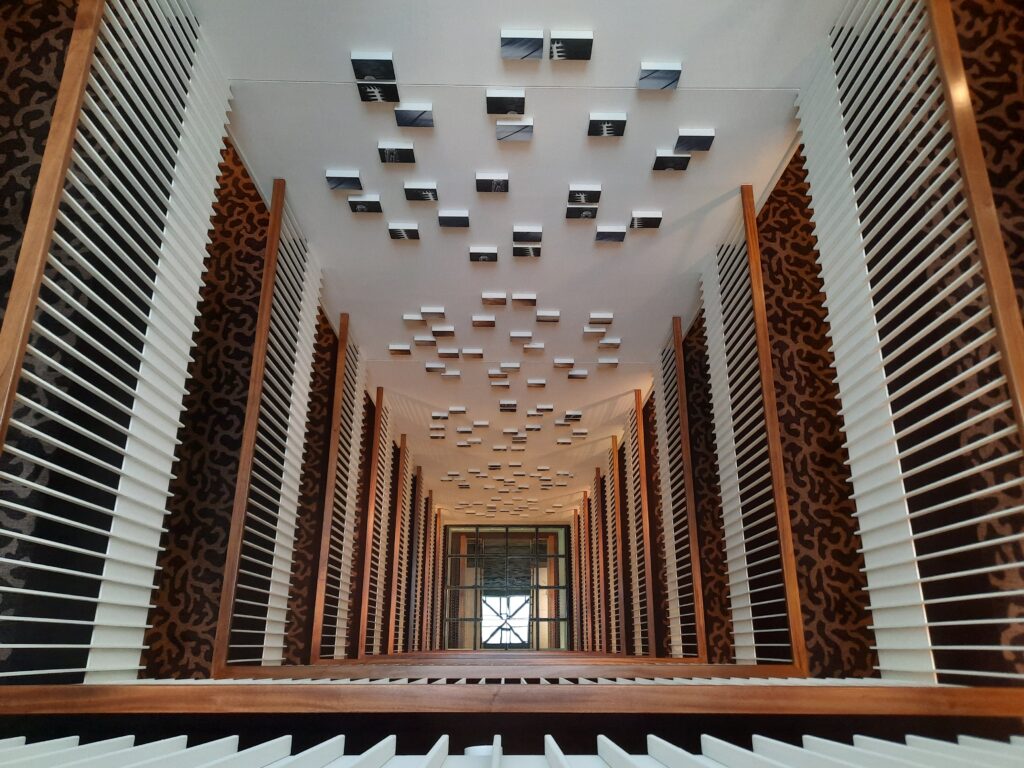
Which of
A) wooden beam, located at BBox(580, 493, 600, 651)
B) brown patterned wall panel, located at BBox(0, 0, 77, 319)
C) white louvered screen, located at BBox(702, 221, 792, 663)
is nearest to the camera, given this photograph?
brown patterned wall panel, located at BBox(0, 0, 77, 319)

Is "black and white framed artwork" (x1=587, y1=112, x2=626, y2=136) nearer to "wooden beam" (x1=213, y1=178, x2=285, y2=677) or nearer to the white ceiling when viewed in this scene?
the white ceiling

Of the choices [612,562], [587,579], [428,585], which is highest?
[612,562]

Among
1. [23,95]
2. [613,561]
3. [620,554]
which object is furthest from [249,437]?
[613,561]

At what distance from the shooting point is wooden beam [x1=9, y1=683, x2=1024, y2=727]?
67.0 inches

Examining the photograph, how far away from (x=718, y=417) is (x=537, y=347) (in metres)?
2.62

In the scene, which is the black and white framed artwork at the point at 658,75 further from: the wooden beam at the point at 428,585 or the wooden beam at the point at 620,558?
the wooden beam at the point at 428,585

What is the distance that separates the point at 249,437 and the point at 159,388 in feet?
4.08

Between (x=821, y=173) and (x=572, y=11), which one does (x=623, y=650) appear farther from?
(x=572, y=11)

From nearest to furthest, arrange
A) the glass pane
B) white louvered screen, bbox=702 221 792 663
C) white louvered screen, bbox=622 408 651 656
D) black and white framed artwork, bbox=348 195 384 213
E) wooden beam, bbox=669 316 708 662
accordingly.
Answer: white louvered screen, bbox=702 221 792 663 < black and white framed artwork, bbox=348 195 384 213 < wooden beam, bbox=669 316 708 662 < white louvered screen, bbox=622 408 651 656 < the glass pane

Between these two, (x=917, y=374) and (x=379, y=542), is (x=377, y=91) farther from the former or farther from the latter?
(x=379, y=542)

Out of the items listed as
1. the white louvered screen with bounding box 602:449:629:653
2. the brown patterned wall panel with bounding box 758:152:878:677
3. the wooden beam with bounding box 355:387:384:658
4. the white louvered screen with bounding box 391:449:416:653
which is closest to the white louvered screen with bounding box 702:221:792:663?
the brown patterned wall panel with bounding box 758:152:878:677

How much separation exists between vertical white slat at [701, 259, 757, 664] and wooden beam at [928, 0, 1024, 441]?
325 cm

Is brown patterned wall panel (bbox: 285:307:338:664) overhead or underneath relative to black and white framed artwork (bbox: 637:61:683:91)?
underneath

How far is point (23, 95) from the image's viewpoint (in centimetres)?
337
